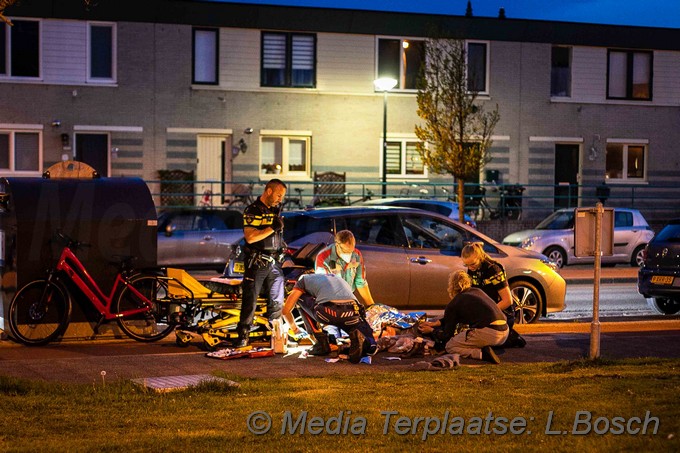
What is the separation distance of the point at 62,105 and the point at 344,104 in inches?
334

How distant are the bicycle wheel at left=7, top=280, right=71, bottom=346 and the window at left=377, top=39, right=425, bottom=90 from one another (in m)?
22.5

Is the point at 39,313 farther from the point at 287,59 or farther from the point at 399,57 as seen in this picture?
the point at 399,57

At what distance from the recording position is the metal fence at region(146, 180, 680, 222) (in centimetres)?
3111

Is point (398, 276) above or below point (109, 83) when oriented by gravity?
below

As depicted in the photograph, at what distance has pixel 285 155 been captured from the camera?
1308 inches

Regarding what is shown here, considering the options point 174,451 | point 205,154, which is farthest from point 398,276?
point 205,154

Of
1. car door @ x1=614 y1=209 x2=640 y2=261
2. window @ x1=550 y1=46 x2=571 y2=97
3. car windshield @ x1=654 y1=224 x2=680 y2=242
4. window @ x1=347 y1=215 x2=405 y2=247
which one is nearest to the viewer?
window @ x1=347 y1=215 x2=405 y2=247

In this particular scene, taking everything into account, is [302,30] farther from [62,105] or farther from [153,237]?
[153,237]

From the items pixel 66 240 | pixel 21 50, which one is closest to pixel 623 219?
pixel 21 50

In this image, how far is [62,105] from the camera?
31109 millimetres

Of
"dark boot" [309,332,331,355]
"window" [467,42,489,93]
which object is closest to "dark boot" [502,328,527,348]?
"dark boot" [309,332,331,355]

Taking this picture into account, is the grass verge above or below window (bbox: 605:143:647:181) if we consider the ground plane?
below

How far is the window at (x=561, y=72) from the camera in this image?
35688mm

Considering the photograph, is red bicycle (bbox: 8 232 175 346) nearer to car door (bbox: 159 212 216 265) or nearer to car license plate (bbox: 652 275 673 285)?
car license plate (bbox: 652 275 673 285)
